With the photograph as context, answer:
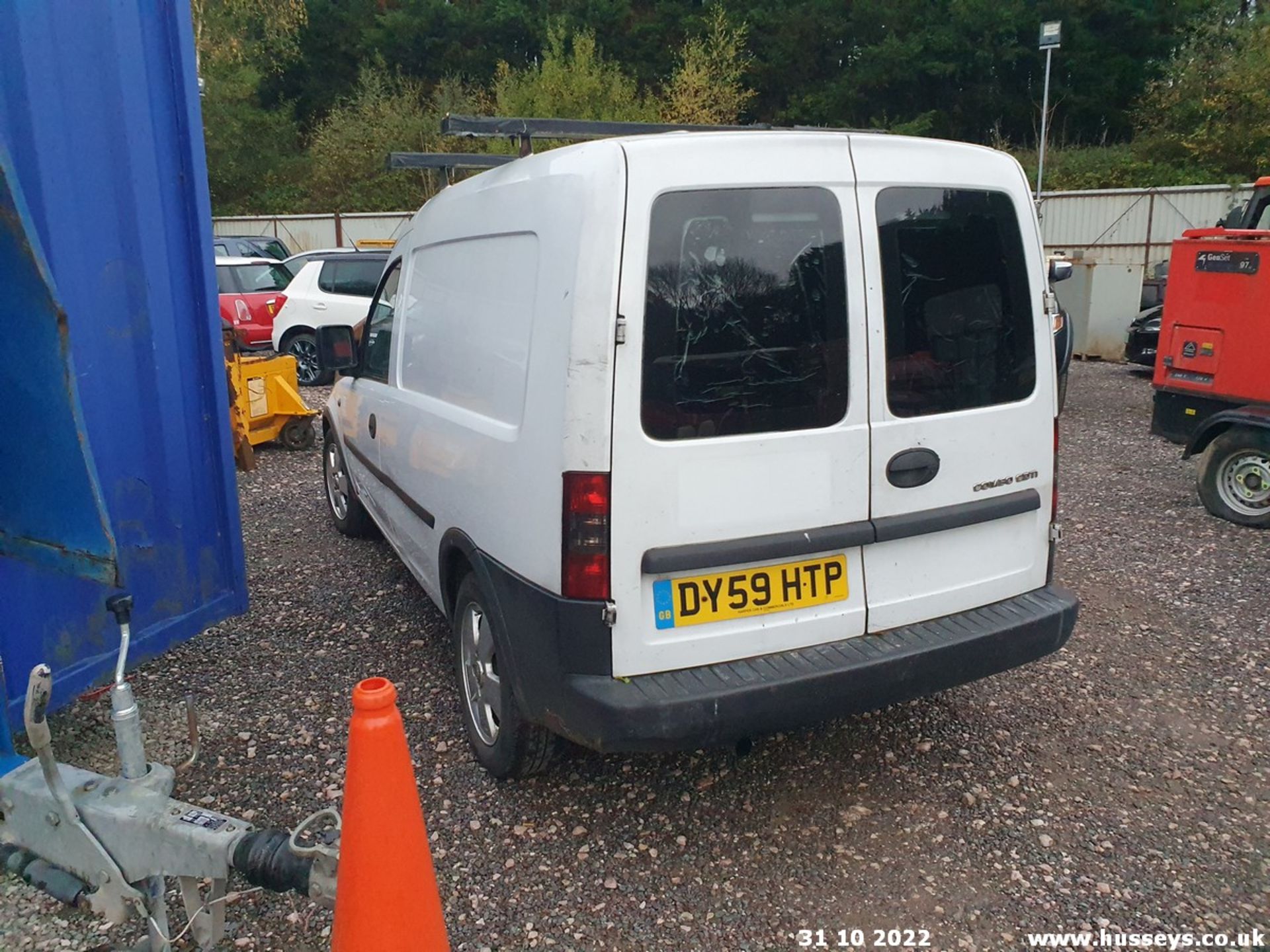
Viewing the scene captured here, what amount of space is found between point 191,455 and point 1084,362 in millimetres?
12590

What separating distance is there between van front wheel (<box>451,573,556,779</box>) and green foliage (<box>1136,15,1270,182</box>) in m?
23.2

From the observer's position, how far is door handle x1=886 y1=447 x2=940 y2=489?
281 centimetres

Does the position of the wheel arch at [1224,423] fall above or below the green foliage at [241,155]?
below

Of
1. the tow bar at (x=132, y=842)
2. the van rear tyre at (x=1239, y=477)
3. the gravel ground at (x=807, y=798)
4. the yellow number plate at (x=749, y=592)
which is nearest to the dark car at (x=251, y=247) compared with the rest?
the gravel ground at (x=807, y=798)

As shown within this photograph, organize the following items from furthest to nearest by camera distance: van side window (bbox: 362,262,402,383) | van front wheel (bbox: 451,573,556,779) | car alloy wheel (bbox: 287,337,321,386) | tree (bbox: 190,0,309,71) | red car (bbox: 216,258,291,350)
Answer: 1. tree (bbox: 190,0,309,71)
2. red car (bbox: 216,258,291,350)
3. car alloy wheel (bbox: 287,337,321,386)
4. van side window (bbox: 362,262,402,383)
5. van front wheel (bbox: 451,573,556,779)

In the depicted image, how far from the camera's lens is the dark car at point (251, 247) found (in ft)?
53.8

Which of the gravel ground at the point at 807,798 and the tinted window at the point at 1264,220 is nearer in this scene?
the gravel ground at the point at 807,798

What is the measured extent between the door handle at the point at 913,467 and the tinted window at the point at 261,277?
37.0 feet

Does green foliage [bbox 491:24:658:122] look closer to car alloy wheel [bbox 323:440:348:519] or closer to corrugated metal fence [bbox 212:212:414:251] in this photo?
corrugated metal fence [bbox 212:212:414:251]

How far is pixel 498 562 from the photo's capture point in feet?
9.52

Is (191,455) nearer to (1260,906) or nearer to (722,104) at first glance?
(1260,906)

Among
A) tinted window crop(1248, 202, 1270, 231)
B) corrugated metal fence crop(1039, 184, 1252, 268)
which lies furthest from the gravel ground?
corrugated metal fence crop(1039, 184, 1252, 268)

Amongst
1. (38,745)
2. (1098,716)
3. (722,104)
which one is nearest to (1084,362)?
(1098,716)

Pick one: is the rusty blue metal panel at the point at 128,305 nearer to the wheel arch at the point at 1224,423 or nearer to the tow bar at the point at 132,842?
the tow bar at the point at 132,842
